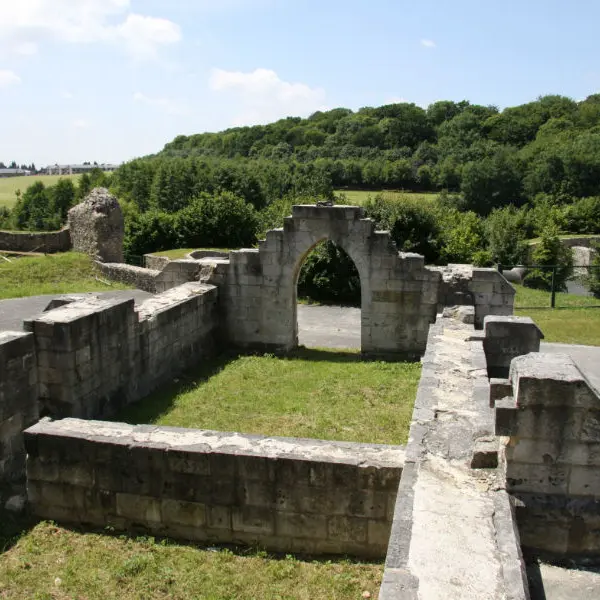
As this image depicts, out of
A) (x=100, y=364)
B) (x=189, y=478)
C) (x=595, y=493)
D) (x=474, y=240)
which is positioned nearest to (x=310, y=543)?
(x=189, y=478)

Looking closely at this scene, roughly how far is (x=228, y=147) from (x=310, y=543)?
124343 millimetres

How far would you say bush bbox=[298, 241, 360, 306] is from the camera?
2378 cm

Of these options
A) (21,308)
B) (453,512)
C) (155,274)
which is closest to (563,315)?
(155,274)

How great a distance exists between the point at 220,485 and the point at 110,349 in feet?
15.9

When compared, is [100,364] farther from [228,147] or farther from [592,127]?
[228,147]

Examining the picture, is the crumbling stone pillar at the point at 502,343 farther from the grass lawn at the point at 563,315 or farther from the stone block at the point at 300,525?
the grass lawn at the point at 563,315

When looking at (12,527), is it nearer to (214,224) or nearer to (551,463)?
(551,463)

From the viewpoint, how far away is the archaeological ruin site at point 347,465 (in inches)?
206

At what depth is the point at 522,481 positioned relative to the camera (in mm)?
5840

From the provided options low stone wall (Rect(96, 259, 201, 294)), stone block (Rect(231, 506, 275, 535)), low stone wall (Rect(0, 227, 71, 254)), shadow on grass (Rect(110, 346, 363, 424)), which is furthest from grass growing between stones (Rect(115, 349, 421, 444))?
low stone wall (Rect(0, 227, 71, 254))

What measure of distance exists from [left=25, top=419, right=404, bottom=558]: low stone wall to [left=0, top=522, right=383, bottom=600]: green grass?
252mm

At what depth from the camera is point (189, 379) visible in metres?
13.5

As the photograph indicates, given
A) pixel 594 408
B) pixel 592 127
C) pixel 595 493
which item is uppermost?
pixel 592 127

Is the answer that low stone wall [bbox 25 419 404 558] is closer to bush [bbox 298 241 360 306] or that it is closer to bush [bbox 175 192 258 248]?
bush [bbox 298 241 360 306]
